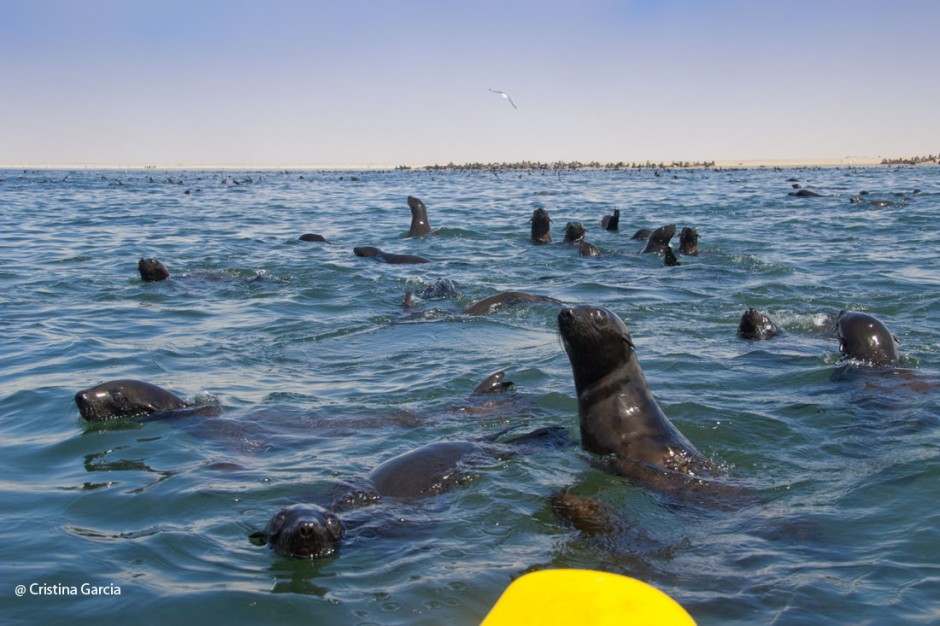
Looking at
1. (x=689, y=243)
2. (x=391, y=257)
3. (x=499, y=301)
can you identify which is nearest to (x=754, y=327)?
(x=499, y=301)

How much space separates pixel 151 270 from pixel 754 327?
28.6 ft

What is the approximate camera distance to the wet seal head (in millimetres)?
4227

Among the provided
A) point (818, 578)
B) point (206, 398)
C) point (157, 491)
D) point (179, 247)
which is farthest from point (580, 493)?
point (179, 247)

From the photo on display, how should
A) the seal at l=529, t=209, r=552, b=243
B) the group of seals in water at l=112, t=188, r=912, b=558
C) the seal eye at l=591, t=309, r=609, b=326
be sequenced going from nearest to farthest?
1. the group of seals in water at l=112, t=188, r=912, b=558
2. the seal eye at l=591, t=309, r=609, b=326
3. the seal at l=529, t=209, r=552, b=243

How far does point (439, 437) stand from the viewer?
633 centimetres

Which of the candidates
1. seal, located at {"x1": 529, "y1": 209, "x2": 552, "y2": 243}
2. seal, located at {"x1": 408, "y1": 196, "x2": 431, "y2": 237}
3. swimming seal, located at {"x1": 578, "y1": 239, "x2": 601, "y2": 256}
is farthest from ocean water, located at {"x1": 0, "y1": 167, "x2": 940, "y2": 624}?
seal, located at {"x1": 408, "y1": 196, "x2": 431, "y2": 237}

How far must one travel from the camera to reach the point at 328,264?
15.0 meters

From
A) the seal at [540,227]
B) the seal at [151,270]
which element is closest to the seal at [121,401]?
the seal at [151,270]

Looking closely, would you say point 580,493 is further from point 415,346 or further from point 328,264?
point 328,264

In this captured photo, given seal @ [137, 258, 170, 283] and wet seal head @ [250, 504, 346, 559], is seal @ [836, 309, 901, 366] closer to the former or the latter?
wet seal head @ [250, 504, 346, 559]

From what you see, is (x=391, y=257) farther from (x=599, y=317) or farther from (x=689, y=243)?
(x=599, y=317)

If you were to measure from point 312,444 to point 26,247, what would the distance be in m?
14.2

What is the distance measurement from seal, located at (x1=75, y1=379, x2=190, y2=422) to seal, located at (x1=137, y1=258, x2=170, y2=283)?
6695mm

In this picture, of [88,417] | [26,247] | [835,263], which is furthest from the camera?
[26,247]
